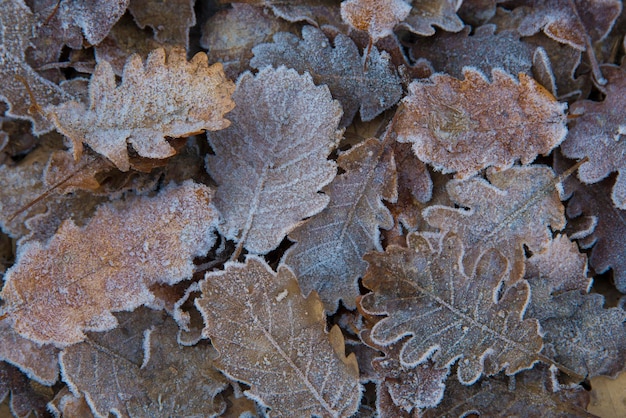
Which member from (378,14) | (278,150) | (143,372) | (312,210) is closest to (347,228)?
(312,210)

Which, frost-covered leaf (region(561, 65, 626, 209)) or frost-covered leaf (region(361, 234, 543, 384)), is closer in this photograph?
frost-covered leaf (region(361, 234, 543, 384))

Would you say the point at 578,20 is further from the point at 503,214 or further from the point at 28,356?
the point at 28,356

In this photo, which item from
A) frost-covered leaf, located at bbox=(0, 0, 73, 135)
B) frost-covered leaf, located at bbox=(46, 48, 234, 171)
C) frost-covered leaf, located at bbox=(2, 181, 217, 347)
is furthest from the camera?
frost-covered leaf, located at bbox=(0, 0, 73, 135)

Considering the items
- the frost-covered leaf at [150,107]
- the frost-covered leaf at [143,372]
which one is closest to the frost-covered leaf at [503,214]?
the frost-covered leaf at [150,107]

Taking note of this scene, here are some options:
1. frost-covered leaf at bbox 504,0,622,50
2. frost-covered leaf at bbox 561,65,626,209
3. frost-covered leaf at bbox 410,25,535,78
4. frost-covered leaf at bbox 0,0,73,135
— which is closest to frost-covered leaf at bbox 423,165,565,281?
frost-covered leaf at bbox 561,65,626,209

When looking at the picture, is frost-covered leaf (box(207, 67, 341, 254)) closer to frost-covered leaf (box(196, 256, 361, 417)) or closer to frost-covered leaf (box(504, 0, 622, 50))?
frost-covered leaf (box(196, 256, 361, 417))

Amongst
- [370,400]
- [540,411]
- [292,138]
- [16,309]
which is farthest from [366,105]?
[16,309]

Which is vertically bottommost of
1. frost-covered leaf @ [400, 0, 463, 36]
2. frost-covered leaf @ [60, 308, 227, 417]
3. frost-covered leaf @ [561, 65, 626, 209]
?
frost-covered leaf @ [60, 308, 227, 417]
